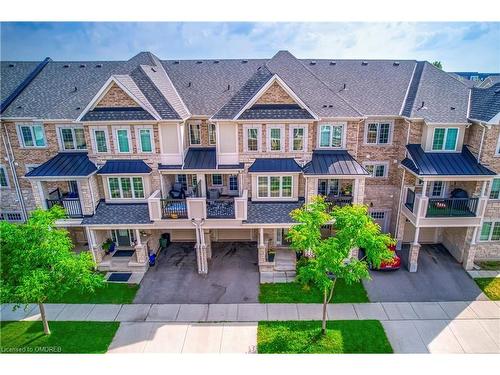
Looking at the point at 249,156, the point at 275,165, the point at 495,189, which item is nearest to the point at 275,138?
the point at 275,165

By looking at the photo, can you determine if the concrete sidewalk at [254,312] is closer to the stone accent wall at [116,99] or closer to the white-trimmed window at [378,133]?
the white-trimmed window at [378,133]

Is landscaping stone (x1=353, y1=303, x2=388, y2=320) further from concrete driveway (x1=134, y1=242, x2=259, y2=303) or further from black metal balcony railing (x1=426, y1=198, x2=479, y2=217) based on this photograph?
black metal balcony railing (x1=426, y1=198, x2=479, y2=217)

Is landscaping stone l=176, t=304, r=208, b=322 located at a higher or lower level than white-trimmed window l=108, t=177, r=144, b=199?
lower

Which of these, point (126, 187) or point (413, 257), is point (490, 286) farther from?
point (126, 187)

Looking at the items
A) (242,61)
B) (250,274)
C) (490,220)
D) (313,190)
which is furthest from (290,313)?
(242,61)

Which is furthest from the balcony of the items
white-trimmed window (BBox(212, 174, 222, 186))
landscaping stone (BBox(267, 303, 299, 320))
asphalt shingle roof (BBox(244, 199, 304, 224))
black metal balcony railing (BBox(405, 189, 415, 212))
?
white-trimmed window (BBox(212, 174, 222, 186))

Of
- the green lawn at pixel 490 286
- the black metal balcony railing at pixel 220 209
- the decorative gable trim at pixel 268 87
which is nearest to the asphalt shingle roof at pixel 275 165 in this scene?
the black metal balcony railing at pixel 220 209
